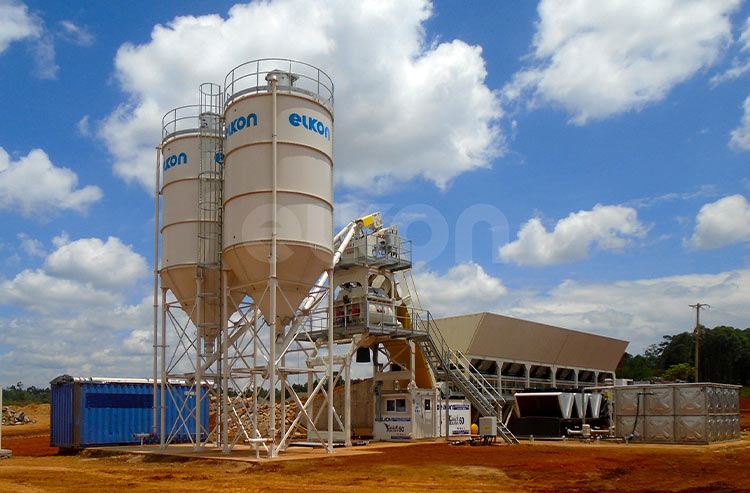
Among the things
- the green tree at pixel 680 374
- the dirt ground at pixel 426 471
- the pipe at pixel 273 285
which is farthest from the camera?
the green tree at pixel 680 374

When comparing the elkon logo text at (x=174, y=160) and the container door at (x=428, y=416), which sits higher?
the elkon logo text at (x=174, y=160)

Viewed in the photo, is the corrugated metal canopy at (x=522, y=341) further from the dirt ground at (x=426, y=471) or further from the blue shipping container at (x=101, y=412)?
the blue shipping container at (x=101, y=412)

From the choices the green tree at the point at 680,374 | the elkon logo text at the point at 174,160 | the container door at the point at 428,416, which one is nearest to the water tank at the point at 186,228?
the elkon logo text at the point at 174,160

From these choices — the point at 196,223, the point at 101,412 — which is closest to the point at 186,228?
the point at 196,223

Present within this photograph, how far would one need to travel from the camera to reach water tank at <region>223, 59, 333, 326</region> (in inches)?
921

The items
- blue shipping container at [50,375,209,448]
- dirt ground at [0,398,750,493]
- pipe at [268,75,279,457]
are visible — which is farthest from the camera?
blue shipping container at [50,375,209,448]

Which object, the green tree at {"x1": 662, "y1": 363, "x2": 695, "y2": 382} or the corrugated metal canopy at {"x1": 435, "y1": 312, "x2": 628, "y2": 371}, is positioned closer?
the corrugated metal canopy at {"x1": 435, "y1": 312, "x2": 628, "y2": 371}

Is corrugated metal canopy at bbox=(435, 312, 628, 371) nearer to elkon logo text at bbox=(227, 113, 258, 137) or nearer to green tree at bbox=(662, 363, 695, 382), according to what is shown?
elkon logo text at bbox=(227, 113, 258, 137)

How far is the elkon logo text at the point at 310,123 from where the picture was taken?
78.9 ft

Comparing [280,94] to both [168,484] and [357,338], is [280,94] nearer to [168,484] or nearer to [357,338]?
[357,338]

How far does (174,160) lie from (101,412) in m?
11.2

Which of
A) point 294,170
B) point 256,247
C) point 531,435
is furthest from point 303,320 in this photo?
point 531,435

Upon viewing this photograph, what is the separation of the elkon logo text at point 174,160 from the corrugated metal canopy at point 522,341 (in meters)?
18.3

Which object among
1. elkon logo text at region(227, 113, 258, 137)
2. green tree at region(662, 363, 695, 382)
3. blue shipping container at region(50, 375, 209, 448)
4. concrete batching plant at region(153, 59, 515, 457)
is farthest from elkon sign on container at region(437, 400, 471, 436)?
green tree at region(662, 363, 695, 382)
